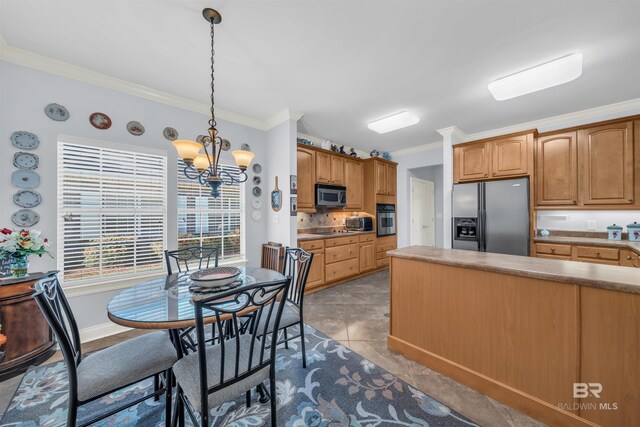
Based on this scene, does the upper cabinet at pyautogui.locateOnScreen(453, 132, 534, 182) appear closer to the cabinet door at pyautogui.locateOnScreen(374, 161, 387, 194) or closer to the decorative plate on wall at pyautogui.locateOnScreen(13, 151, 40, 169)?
the cabinet door at pyautogui.locateOnScreen(374, 161, 387, 194)

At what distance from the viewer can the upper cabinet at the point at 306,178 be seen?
3.84m

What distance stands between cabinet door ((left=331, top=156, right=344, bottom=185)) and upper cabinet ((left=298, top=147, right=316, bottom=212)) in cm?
46

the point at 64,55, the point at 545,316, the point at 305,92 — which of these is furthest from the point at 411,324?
the point at 64,55

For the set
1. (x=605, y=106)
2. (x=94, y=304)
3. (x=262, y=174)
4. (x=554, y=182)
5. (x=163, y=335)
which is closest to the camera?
(x=163, y=335)

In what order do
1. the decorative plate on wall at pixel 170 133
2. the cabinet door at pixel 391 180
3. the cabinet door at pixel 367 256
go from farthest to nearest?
the cabinet door at pixel 391 180
the cabinet door at pixel 367 256
the decorative plate on wall at pixel 170 133

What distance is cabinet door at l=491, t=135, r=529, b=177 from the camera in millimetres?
3301

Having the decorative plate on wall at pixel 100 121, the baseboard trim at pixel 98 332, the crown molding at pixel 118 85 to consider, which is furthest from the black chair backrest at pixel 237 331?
the crown molding at pixel 118 85

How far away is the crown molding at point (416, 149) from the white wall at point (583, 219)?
2045 millimetres

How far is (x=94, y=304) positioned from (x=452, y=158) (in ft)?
16.7

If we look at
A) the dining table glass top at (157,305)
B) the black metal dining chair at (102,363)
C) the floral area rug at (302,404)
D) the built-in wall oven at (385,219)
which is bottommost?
the floral area rug at (302,404)

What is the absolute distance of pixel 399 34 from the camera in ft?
6.17

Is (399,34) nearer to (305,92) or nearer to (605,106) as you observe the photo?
(305,92)

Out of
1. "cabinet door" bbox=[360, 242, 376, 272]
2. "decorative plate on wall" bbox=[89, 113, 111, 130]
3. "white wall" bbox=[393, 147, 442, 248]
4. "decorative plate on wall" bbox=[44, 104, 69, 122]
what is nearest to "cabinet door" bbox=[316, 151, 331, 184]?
"cabinet door" bbox=[360, 242, 376, 272]

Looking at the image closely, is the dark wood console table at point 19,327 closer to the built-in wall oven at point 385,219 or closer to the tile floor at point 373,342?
the tile floor at point 373,342
